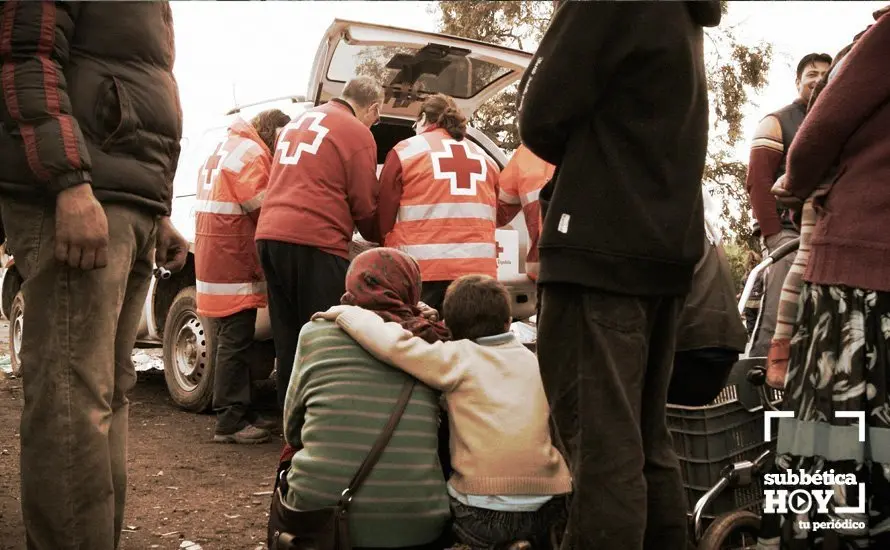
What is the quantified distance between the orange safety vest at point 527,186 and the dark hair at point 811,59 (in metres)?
1.47

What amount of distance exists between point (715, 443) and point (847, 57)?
4.21ft

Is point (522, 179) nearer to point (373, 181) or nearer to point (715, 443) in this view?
point (373, 181)

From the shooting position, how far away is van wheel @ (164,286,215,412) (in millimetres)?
6338

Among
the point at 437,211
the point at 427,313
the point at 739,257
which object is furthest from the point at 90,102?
the point at 739,257

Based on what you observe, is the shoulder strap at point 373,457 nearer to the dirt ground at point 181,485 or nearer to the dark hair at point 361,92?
the dirt ground at point 181,485

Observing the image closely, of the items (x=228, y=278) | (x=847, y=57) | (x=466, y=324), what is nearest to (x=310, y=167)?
(x=228, y=278)

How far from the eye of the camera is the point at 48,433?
8.63ft

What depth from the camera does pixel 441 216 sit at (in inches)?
200

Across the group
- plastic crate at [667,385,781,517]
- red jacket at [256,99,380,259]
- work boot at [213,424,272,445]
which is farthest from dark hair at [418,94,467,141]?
plastic crate at [667,385,781,517]

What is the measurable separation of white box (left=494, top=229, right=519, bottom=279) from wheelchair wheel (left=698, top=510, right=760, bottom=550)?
2.69 meters

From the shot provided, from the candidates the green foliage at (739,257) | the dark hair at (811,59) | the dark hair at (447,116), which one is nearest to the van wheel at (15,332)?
the dark hair at (447,116)

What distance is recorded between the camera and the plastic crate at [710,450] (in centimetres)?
314

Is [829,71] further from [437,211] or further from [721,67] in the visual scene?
[721,67]

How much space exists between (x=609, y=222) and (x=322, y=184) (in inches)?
108
